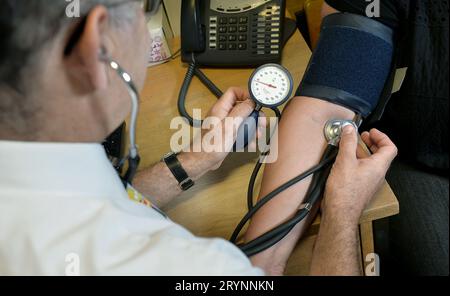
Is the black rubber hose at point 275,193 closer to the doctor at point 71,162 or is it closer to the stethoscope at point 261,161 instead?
the stethoscope at point 261,161

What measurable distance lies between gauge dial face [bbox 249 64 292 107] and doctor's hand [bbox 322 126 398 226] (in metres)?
0.17

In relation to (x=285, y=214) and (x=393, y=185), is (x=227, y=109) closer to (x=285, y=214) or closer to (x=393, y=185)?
(x=285, y=214)

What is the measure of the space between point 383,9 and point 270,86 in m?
0.31

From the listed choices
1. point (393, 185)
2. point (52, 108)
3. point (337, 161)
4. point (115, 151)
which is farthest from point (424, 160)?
point (52, 108)

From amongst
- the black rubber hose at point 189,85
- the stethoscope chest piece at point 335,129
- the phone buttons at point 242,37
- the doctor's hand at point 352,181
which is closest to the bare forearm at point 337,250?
the doctor's hand at point 352,181

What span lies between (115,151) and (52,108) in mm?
401

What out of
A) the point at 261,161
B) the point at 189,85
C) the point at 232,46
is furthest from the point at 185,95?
the point at 261,161

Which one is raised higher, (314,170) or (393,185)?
(314,170)

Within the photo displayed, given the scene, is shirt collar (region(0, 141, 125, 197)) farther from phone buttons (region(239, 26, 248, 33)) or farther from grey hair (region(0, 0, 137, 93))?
phone buttons (region(239, 26, 248, 33))

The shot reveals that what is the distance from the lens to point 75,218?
59 cm

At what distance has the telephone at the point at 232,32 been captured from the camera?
1042 millimetres

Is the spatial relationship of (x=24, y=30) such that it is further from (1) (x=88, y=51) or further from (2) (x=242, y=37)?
(2) (x=242, y=37)

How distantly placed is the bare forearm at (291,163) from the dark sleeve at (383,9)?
0.23 metres

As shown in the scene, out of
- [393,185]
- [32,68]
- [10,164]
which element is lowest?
[393,185]
